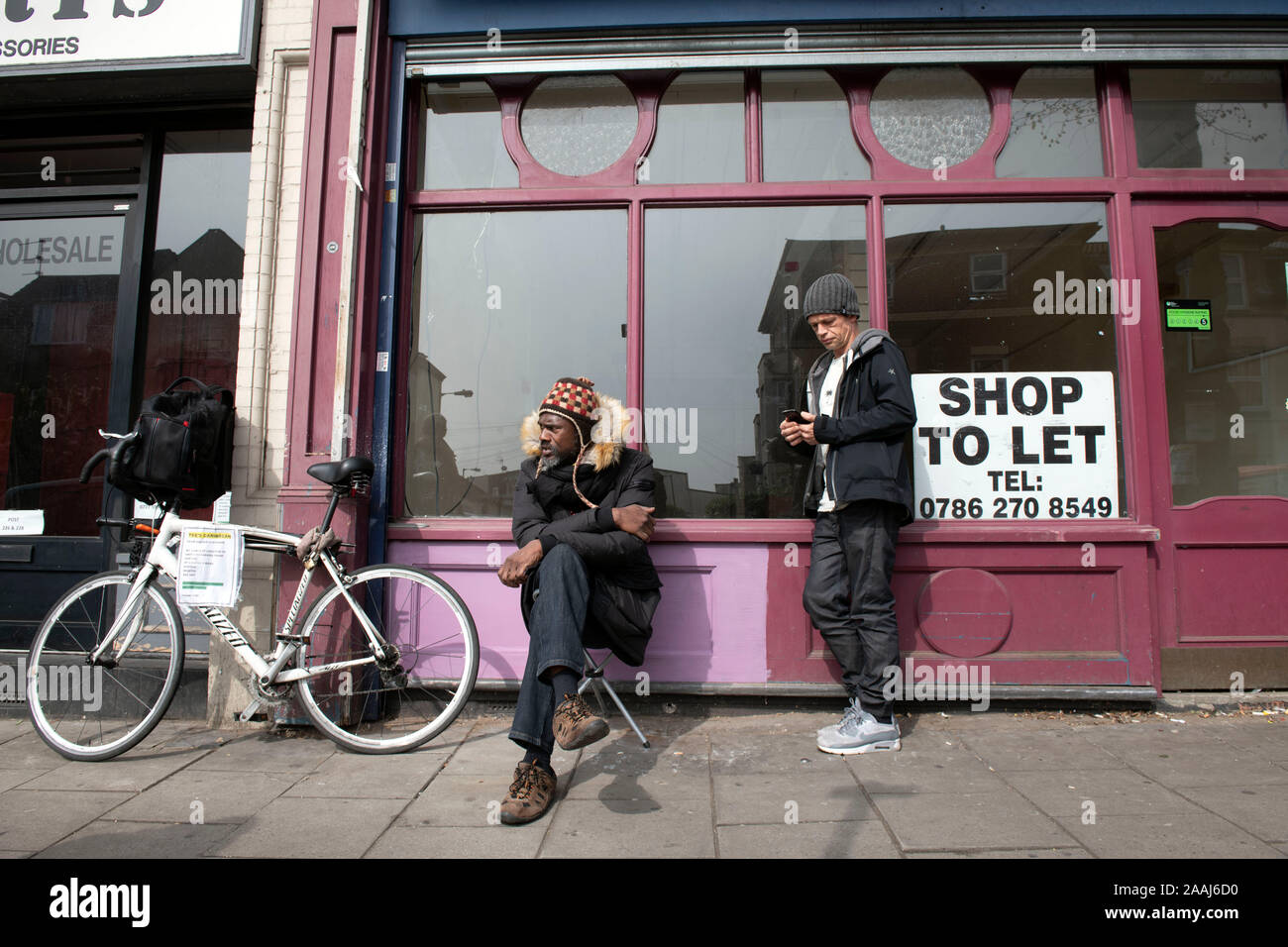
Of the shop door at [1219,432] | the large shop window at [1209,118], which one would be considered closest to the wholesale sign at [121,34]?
the large shop window at [1209,118]

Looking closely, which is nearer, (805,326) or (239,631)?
(239,631)

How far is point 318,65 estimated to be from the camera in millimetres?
4273

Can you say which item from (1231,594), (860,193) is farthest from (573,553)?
(1231,594)

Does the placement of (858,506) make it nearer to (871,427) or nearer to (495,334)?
(871,427)

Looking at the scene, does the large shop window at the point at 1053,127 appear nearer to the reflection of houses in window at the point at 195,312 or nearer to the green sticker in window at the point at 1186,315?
the green sticker in window at the point at 1186,315

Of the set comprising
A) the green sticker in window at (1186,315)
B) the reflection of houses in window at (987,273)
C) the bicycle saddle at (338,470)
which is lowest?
the bicycle saddle at (338,470)

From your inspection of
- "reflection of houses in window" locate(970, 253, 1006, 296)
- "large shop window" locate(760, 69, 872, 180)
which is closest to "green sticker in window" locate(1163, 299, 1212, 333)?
"reflection of houses in window" locate(970, 253, 1006, 296)

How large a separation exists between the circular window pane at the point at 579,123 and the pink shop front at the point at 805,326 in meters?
0.02

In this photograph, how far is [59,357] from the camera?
4883 millimetres

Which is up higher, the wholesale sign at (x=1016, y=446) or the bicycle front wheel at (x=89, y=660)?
the wholesale sign at (x=1016, y=446)

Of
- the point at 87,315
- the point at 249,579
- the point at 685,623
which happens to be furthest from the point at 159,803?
the point at 87,315

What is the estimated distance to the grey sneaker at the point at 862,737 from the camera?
340 cm

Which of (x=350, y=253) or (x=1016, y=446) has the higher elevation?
(x=350, y=253)

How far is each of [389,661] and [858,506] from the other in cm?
228
